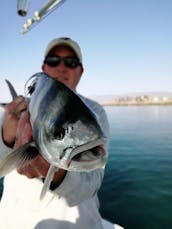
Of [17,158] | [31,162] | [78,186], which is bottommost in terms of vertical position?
[78,186]

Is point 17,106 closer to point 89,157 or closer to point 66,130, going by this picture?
point 66,130

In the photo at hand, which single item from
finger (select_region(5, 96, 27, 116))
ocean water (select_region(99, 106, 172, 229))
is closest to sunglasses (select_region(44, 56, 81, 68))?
finger (select_region(5, 96, 27, 116))

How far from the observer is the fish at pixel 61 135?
5.32ft

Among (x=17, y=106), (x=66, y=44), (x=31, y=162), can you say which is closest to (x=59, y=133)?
(x=31, y=162)

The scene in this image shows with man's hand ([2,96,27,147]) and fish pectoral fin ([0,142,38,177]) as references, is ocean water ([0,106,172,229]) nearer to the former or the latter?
man's hand ([2,96,27,147])

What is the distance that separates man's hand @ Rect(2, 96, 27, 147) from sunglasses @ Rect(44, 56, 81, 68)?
144 centimetres

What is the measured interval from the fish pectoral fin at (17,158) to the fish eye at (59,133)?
9.8 inches

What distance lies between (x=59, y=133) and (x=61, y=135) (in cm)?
3

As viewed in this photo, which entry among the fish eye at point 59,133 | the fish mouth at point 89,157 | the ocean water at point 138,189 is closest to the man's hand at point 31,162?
the fish eye at point 59,133

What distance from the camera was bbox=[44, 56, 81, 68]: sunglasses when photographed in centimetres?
401

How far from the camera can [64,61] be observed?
402 cm

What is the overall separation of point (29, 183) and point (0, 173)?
1.31 m

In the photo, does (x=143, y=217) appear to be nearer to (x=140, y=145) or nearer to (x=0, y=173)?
(x=0, y=173)

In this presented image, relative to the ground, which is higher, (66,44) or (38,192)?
(66,44)
